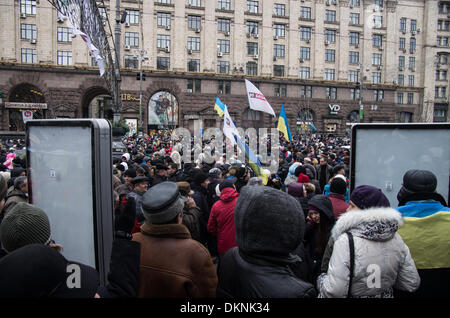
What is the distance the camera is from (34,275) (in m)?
1.48

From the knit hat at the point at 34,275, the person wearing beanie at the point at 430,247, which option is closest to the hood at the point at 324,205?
the person wearing beanie at the point at 430,247

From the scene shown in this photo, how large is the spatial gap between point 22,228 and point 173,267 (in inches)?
37.0

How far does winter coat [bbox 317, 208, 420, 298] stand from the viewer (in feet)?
6.86

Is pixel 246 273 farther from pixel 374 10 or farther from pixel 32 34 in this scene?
pixel 374 10

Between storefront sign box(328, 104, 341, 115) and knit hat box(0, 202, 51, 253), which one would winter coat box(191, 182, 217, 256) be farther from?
storefront sign box(328, 104, 341, 115)

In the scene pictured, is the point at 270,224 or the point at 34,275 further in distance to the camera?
the point at 270,224

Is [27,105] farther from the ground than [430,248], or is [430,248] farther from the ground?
[27,105]

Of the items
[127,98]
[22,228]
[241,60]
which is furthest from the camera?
[241,60]

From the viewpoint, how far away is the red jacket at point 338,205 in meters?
3.98

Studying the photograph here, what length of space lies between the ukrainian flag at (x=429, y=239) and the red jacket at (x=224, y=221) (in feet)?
7.22

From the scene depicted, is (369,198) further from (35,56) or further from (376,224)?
(35,56)

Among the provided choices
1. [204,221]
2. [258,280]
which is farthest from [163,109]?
[258,280]

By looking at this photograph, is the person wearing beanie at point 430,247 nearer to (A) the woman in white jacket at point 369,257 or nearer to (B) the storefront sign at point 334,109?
(A) the woman in white jacket at point 369,257

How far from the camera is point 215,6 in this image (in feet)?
130
